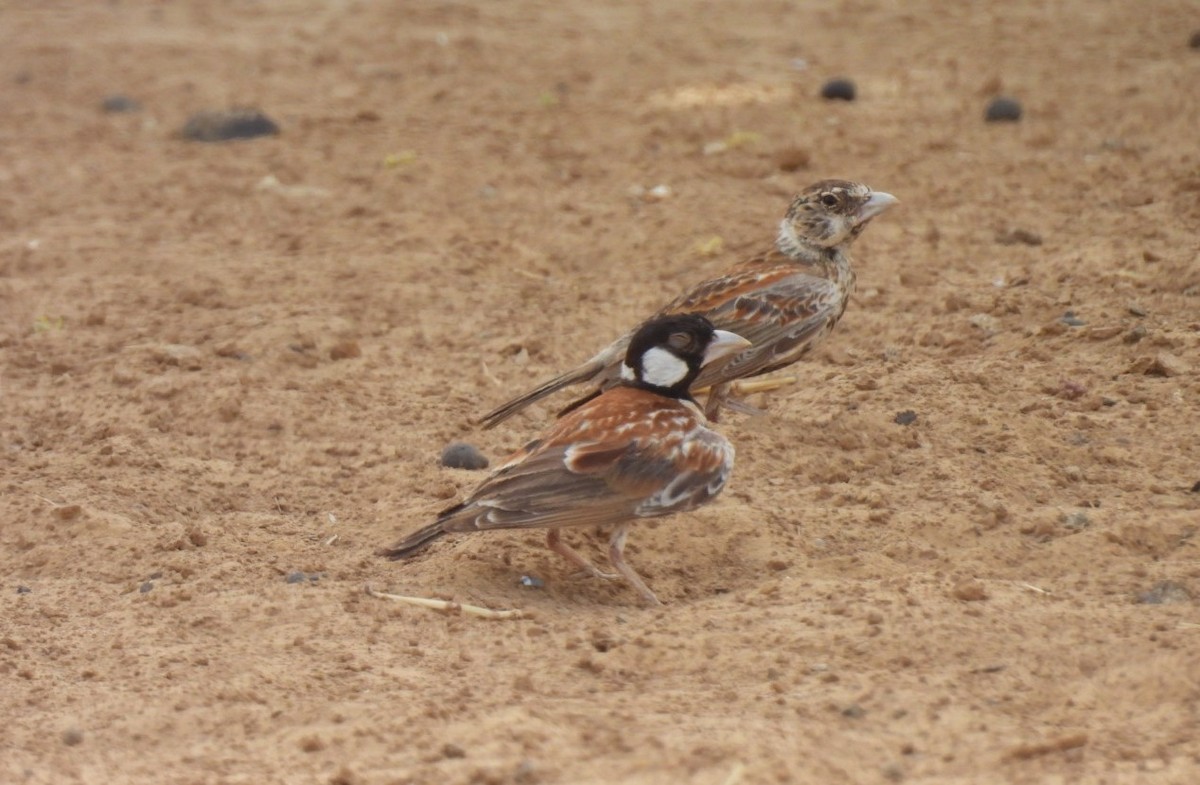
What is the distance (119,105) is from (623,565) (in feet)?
26.1

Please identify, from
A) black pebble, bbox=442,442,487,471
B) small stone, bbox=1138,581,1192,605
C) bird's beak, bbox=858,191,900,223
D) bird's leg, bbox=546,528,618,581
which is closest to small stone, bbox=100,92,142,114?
black pebble, bbox=442,442,487,471

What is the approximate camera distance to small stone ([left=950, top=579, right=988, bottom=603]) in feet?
18.4

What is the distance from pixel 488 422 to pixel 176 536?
1581 mm

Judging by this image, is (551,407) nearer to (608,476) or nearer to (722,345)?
(722,345)

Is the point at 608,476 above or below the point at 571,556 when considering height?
above

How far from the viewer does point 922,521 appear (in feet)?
21.2

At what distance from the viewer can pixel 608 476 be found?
613 cm

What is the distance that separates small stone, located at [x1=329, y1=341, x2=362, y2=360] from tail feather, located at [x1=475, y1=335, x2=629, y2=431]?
1.20 m

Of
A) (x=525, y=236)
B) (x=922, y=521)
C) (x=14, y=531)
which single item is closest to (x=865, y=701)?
(x=922, y=521)

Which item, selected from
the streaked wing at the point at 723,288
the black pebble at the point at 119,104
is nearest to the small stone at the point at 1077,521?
the streaked wing at the point at 723,288

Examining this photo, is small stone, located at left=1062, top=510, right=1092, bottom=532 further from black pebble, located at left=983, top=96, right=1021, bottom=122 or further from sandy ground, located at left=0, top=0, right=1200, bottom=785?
black pebble, located at left=983, top=96, right=1021, bottom=122

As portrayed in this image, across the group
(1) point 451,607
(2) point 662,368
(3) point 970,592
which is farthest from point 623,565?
(3) point 970,592

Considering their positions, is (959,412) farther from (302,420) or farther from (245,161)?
(245,161)

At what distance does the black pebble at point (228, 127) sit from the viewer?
11.9m
